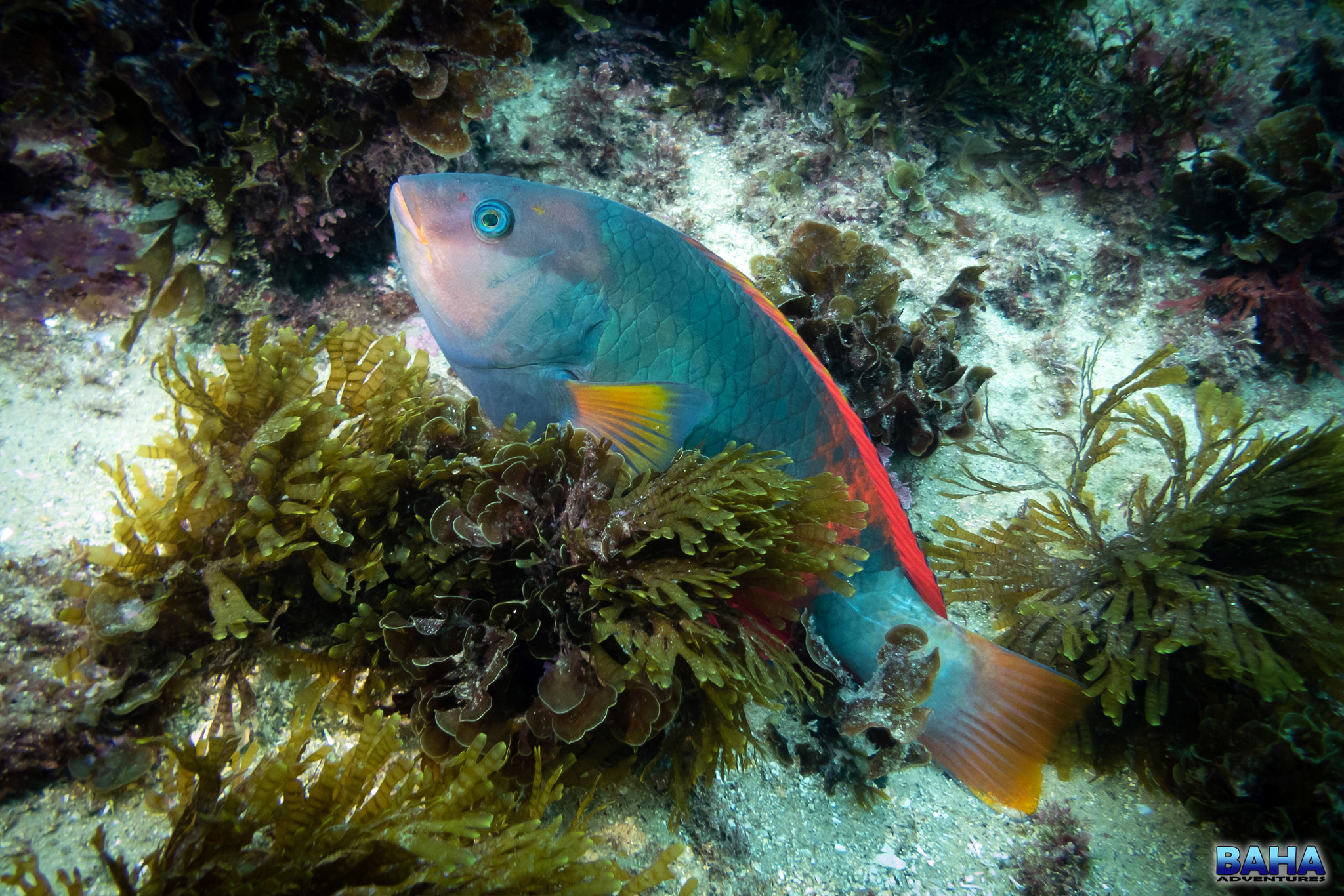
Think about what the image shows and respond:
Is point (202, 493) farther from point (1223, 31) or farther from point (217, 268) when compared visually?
point (1223, 31)

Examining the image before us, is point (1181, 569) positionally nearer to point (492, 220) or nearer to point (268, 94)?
point (492, 220)

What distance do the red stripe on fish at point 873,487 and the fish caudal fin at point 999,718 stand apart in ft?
0.83

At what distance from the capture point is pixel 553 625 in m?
1.94

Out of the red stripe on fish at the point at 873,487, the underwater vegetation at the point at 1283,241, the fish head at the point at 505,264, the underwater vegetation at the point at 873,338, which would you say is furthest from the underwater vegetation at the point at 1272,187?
the fish head at the point at 505,264

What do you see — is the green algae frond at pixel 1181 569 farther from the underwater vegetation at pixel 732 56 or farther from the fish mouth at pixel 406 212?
the underwater vegetation at pixel 732 56

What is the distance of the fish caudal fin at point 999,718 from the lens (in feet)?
6.91

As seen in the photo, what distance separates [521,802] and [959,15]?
585 centimetres

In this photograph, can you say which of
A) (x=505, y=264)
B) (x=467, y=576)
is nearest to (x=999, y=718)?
(x=467, y=576)

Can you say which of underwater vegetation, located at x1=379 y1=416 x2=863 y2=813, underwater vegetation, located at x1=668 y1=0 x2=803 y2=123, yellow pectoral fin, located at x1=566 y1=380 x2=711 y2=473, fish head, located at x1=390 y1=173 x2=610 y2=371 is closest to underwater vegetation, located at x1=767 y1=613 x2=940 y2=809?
underwater vegetation, located at x1=379 y1=416 x2=863 y2=813

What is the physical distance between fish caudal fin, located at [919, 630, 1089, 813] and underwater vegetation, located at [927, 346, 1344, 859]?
385 millimetres

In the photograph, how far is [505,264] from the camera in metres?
2.17

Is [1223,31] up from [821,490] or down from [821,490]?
up

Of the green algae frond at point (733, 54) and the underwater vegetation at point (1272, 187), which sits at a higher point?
the green algae frond at point (733, 54)

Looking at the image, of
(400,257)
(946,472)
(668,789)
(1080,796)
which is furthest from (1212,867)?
(400,257)
